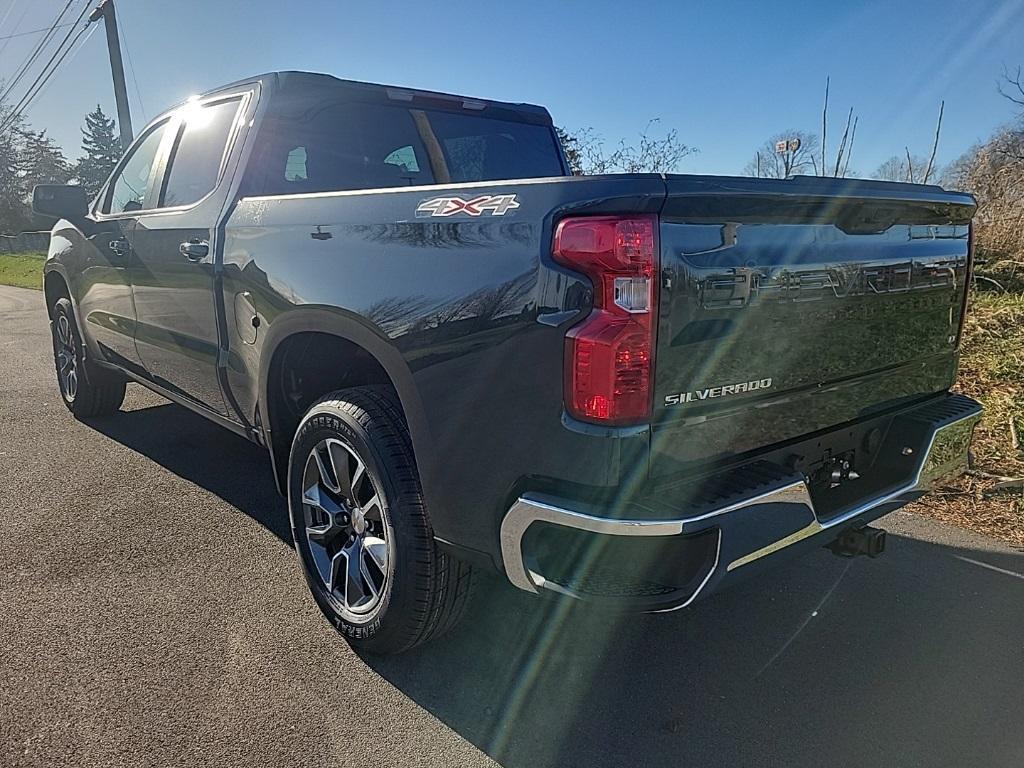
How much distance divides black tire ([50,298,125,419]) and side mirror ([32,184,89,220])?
0.77m

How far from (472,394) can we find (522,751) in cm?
105

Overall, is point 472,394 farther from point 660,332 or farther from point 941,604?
point 941,604

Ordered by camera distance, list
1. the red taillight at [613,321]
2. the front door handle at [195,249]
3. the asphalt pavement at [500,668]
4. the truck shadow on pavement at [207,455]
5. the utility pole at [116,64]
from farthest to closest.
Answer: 1. the utility pole at [116,64]
2. the truck shadow on pavement at [207,455]
3. the front door handle at [195,249]
4. the asphalt pavement at [500,668]
5. the red taillight at [613,321]

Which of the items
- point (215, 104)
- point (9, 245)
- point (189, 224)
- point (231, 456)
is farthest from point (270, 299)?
point (9, 245)

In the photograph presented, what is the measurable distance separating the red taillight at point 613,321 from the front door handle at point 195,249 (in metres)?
1.99

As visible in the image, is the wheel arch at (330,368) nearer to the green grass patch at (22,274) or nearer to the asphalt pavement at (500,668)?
the asphalt pavement at (500,668)

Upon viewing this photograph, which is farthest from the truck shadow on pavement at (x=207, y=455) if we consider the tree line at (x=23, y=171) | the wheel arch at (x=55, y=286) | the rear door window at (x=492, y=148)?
the tree line at (x=23, y=171)

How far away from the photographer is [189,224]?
3.31 m

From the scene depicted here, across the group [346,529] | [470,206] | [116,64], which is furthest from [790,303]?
[116,64]

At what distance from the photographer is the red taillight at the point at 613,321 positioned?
1693 millimetres

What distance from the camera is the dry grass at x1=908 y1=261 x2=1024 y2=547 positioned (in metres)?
3.72

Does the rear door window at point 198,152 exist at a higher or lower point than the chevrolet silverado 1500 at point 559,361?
higher

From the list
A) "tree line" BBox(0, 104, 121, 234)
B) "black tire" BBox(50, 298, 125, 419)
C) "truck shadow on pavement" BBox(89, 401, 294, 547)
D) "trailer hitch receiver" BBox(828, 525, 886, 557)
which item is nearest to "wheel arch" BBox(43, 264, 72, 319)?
"black tire" BBox(50, 298, 125, 419)

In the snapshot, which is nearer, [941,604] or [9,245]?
[941,604]
